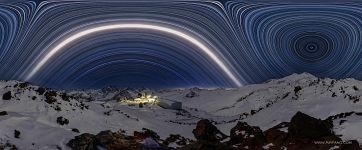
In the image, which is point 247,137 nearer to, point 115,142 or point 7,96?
point 115,142

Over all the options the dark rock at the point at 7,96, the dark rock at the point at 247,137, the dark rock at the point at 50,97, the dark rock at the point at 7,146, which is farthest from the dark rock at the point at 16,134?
the dark rock at the point at 247,137

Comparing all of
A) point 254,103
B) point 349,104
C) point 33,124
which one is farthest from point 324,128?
point 254,103

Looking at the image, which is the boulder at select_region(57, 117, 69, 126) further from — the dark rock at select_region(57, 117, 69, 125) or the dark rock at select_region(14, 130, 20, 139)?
the dark rock at select_region(14, 130, 20, 139)

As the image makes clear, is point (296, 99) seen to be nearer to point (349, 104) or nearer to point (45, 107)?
point (349, 104)

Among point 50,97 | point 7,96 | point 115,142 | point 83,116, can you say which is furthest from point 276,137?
point 7,96

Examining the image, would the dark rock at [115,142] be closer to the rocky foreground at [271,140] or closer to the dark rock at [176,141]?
the rocky foreground at [271,140]

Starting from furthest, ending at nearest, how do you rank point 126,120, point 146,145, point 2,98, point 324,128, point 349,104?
1. point 126,120
2. point 2,98
3. point 349,104
4. point 324,128
5. point 146,145
